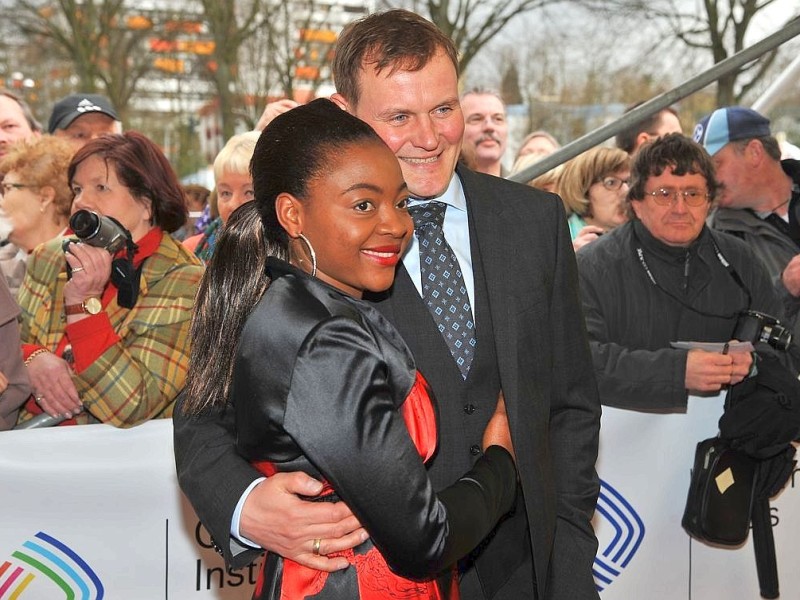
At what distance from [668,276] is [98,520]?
2440 millimetres

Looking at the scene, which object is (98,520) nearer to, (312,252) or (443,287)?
(443,287)

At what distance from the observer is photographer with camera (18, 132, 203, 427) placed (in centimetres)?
337

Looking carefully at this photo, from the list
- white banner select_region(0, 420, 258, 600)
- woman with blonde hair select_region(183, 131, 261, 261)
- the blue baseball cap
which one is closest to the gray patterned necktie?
white banner select_region(0, 420, 258, 600)

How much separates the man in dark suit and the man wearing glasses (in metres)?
1.55

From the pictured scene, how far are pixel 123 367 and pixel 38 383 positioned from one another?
368 mm

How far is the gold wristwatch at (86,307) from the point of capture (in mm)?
3418

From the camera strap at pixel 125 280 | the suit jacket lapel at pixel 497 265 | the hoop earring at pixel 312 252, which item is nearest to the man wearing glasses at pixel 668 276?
the suit jacket lapel at pixel 497 265

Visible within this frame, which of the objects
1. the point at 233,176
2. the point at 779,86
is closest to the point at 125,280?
the point at 233,176

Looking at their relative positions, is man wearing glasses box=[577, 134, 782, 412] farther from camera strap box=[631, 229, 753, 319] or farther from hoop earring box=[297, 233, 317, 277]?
hoop earring box=[297, 233, 317, 277]

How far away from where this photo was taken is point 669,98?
4582 millimetres

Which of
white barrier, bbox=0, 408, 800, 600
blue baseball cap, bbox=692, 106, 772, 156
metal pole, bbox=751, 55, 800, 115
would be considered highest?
metal pole, bbox=751, 55, 800, 115

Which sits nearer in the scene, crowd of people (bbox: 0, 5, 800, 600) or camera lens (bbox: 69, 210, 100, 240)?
crowd of people (bbox: 0, 5, 800, 600)

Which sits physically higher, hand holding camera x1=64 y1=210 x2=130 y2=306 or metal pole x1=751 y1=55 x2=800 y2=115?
metal pole x1=751 y1=55 x2=800 y2=115

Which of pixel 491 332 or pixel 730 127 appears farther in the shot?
pixel 730 127
